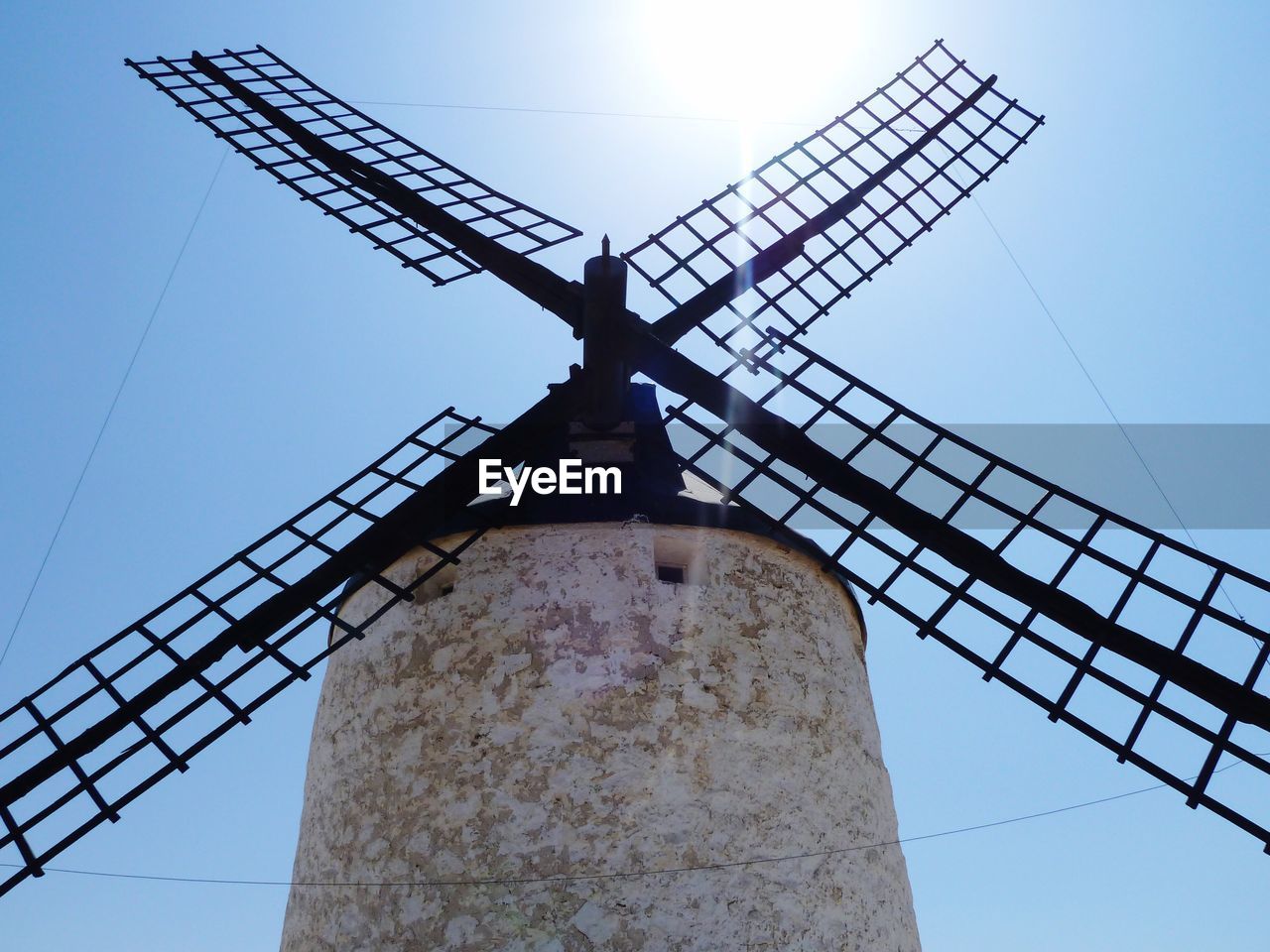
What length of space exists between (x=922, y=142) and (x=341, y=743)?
18.7ft

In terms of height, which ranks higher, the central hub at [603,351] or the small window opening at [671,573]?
the central hub at [603,351]

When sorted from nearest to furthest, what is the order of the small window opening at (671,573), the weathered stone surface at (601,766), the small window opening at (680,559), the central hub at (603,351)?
1. the weathered stone surface at (601,766)
2. the small window opening at (680,559)
3. the small window opening at (671,573)
4. the central hub at (603,351)

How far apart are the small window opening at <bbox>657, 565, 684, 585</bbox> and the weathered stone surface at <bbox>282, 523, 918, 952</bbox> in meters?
0.15

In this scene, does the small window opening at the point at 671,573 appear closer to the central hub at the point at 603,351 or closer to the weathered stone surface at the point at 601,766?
the weathered stone surface at the point at 601,766

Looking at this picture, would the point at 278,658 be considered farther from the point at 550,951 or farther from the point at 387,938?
the point at 550,951

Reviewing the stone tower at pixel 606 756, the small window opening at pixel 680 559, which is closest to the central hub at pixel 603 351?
the stone tower at pixel 606 756

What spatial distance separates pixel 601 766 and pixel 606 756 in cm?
5

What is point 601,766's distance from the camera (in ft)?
14.8

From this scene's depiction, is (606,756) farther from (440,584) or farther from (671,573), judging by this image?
(440,584)

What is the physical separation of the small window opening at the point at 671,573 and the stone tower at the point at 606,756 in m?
0.01

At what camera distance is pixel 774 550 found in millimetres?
5316

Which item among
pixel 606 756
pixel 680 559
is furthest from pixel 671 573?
pixel 606 756

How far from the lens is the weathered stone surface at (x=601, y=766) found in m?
4.35

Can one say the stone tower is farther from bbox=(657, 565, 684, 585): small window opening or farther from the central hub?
the central hub
